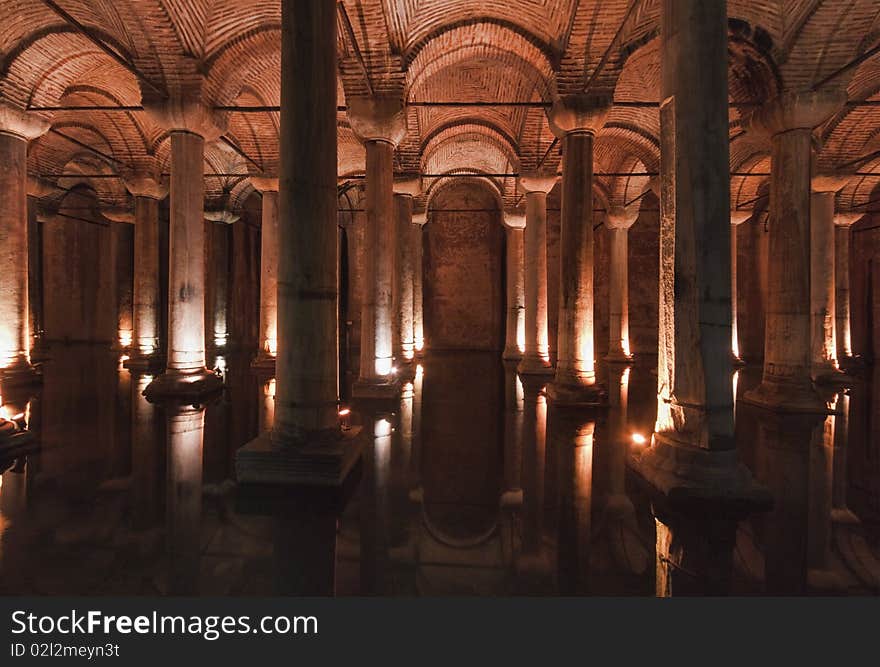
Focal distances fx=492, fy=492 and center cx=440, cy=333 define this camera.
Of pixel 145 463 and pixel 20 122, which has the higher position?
pixel 20 122

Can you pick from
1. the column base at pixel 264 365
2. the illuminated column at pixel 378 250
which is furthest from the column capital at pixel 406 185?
the column base at pixel 264 365

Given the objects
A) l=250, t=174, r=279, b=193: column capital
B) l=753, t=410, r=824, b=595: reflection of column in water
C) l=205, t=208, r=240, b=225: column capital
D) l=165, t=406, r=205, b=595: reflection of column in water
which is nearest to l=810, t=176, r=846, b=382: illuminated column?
l=753, t=410, r=824, b=595: reflection of column in water

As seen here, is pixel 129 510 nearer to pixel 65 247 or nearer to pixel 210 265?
pixel 210 265

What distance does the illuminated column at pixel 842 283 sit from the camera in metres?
14.8

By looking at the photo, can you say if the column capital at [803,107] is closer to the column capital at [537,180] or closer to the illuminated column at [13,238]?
the column capital at [537,180]

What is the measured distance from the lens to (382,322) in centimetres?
936

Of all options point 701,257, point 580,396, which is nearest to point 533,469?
point 701,257

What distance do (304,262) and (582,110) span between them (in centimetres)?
632

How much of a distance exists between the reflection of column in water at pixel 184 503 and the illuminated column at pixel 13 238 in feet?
17.2

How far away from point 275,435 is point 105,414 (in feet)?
15.1

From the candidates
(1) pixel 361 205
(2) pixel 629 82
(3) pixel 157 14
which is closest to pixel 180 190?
(3) pixel 157 14

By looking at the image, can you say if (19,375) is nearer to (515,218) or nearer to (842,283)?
(515,218)

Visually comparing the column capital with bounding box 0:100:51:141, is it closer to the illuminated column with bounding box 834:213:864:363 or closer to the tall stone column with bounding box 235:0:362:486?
the tall stone column with bounding box 235:0:362:486

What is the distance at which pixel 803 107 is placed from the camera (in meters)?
8.20
